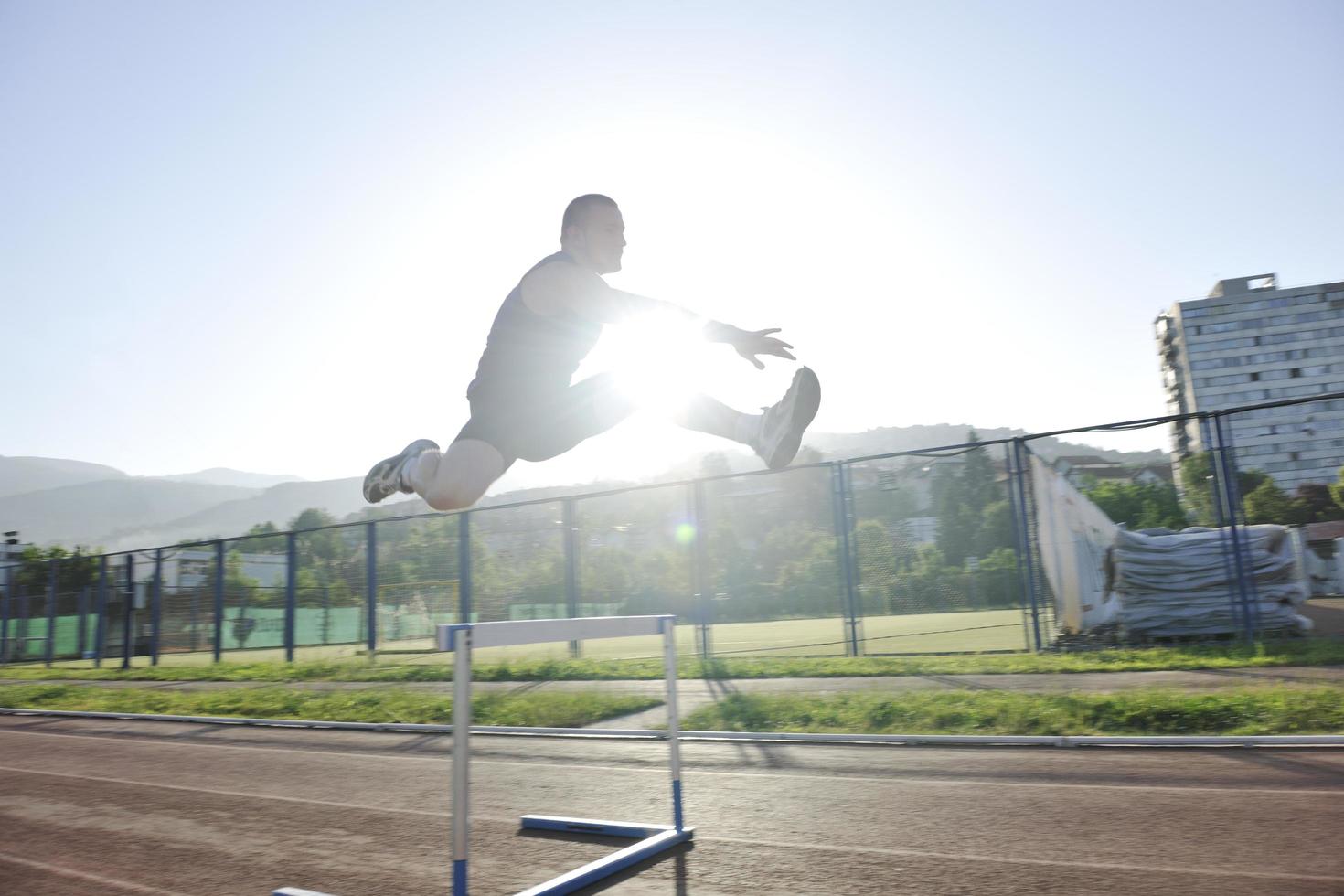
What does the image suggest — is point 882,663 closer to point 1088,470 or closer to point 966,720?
point 966,720

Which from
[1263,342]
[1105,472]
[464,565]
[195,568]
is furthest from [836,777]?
[1263,342]

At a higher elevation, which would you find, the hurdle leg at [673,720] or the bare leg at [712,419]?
the bare leg at [712,419]

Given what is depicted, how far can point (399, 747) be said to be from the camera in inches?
258

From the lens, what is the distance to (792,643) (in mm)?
15773

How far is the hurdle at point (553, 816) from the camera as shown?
246 centimetres

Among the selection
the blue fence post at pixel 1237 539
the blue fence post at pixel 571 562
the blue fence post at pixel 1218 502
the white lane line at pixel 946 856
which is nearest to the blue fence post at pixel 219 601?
the blue fence post at pixel 571 562

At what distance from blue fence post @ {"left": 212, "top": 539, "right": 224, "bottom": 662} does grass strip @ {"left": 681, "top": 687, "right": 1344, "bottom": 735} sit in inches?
575

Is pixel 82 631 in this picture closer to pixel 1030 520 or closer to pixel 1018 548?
pixel 1018 548

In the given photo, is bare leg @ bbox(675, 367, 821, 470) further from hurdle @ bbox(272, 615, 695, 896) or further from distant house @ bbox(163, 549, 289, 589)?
distant house @ bbox(163, 549, 289, 589)

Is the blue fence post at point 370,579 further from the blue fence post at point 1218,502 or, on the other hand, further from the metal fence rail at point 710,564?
Answer: the blue fence post at point 1218,502

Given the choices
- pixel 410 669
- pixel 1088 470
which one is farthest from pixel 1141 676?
pixel 410 669

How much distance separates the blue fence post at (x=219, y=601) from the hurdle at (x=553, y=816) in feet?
54.0

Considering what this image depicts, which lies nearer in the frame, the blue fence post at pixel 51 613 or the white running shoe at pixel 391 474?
the white running shoe at pixel 391 474

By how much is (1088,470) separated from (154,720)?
12.5m
